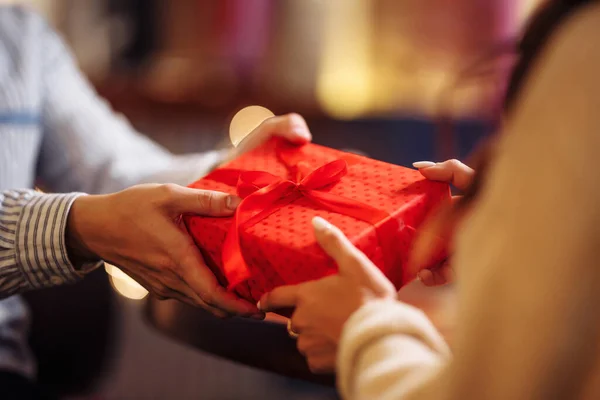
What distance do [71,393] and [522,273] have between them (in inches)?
40.4

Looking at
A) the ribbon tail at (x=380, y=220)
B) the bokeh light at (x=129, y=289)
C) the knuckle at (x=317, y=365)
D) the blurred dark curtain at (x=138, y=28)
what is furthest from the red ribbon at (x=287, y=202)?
the blurred dark curtain at (x=138, y=28)

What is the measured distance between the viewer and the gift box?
63cm

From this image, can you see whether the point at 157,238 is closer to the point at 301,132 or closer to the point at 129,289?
the point at 301,132

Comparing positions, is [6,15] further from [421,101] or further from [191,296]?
A: [421,101]

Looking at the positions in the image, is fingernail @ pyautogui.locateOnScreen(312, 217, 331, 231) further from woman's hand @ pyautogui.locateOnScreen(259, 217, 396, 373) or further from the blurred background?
the blurred background

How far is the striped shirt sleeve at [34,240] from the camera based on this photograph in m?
0.78

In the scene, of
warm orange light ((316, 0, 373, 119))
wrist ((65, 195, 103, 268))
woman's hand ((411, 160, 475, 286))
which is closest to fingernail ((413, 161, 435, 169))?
woman's hand ((411, 160, 475, 286))

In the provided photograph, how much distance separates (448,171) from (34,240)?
1.55 feet

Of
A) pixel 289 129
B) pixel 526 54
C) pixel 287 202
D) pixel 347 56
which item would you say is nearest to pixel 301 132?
pixel 289 129

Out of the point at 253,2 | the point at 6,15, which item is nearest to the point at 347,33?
the point at 253,2

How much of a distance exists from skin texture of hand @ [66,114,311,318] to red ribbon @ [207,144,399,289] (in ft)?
0.09

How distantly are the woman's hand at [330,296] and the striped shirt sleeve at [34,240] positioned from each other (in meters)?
0.30

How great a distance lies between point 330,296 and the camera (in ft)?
1.94

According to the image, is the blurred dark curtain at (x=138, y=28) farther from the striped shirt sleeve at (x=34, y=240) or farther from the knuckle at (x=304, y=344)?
the knuckle at (x=304, y=344)
